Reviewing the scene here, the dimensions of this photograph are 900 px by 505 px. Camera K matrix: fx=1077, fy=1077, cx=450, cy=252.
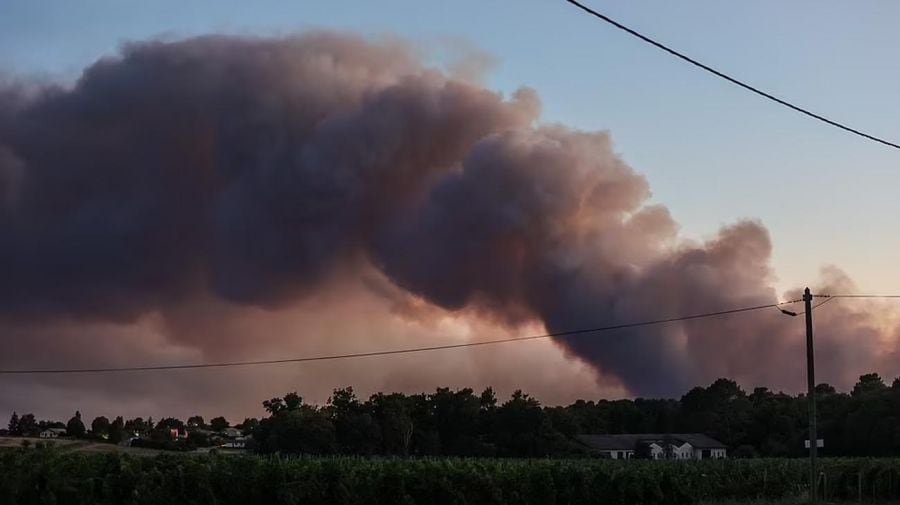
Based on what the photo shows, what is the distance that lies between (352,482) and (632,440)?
279 ft

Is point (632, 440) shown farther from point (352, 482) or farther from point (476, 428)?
point (352, 482)

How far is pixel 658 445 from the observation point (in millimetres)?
127000

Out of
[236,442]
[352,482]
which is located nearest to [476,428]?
[236,442]

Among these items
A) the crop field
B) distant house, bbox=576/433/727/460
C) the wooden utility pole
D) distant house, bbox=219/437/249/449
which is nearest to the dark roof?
distant house, bbox=576/433/727/460

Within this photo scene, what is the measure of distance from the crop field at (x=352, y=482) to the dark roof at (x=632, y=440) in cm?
5770

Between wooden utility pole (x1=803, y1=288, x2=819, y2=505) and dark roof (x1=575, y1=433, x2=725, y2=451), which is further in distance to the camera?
dark roof (x1=575, y1=433, x2=725, y2=451)

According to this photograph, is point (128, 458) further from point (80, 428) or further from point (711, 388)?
point (711, 388)

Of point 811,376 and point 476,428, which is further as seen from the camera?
point 476,428

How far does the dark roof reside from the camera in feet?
394

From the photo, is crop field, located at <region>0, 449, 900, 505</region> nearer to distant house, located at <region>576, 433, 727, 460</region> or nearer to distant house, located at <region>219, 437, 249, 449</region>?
distant house, located at <region>576, 433, 727, 460</region>

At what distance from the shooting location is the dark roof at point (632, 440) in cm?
11996

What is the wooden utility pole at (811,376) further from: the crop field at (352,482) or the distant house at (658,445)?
the distant house at (658,445)

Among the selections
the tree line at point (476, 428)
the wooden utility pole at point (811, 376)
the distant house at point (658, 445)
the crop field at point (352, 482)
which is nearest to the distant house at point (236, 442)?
the tree line at point (476, 428)

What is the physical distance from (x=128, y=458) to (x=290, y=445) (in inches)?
1830
